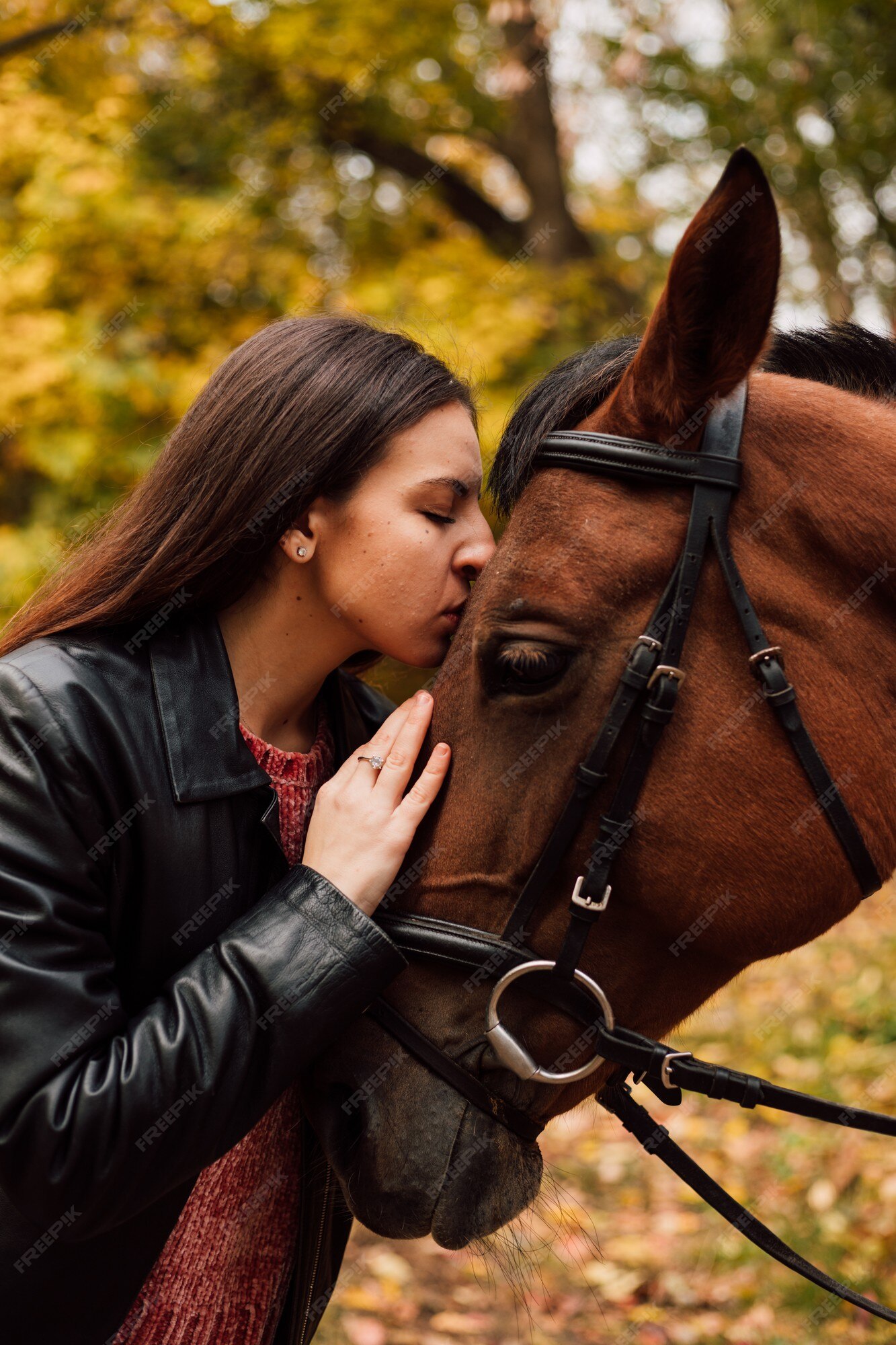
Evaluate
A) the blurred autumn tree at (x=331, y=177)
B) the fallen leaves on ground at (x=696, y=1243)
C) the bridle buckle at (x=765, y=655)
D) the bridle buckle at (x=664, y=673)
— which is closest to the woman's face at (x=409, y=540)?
the bridle buckle at (x=664, y=673)

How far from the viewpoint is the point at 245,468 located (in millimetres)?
1850

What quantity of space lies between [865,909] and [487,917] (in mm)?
7220

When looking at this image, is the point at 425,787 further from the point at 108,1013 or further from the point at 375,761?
the point at 108,1013

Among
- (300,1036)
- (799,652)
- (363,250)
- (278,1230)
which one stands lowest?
(363,250)

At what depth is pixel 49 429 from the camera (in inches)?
321

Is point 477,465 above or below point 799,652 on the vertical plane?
above

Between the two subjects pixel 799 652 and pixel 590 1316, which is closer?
pixel 799 652

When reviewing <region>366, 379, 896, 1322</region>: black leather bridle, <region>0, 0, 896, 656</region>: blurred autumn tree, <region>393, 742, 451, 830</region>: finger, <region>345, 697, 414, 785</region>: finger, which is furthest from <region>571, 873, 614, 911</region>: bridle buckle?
<region>0, 0, 896, 656</region>: blurred autumn tree

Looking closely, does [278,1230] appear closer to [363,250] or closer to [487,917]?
[487,917]

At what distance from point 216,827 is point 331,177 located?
9.77 meters

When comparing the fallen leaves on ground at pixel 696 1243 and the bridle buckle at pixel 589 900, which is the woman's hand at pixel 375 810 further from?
the fallen leaves on ground at pixel 696 1243

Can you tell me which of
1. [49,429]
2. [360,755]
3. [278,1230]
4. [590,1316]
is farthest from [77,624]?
[49,429]

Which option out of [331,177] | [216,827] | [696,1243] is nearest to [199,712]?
[216,827]

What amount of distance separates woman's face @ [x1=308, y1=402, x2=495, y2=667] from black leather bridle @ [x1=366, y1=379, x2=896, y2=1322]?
0.24m
